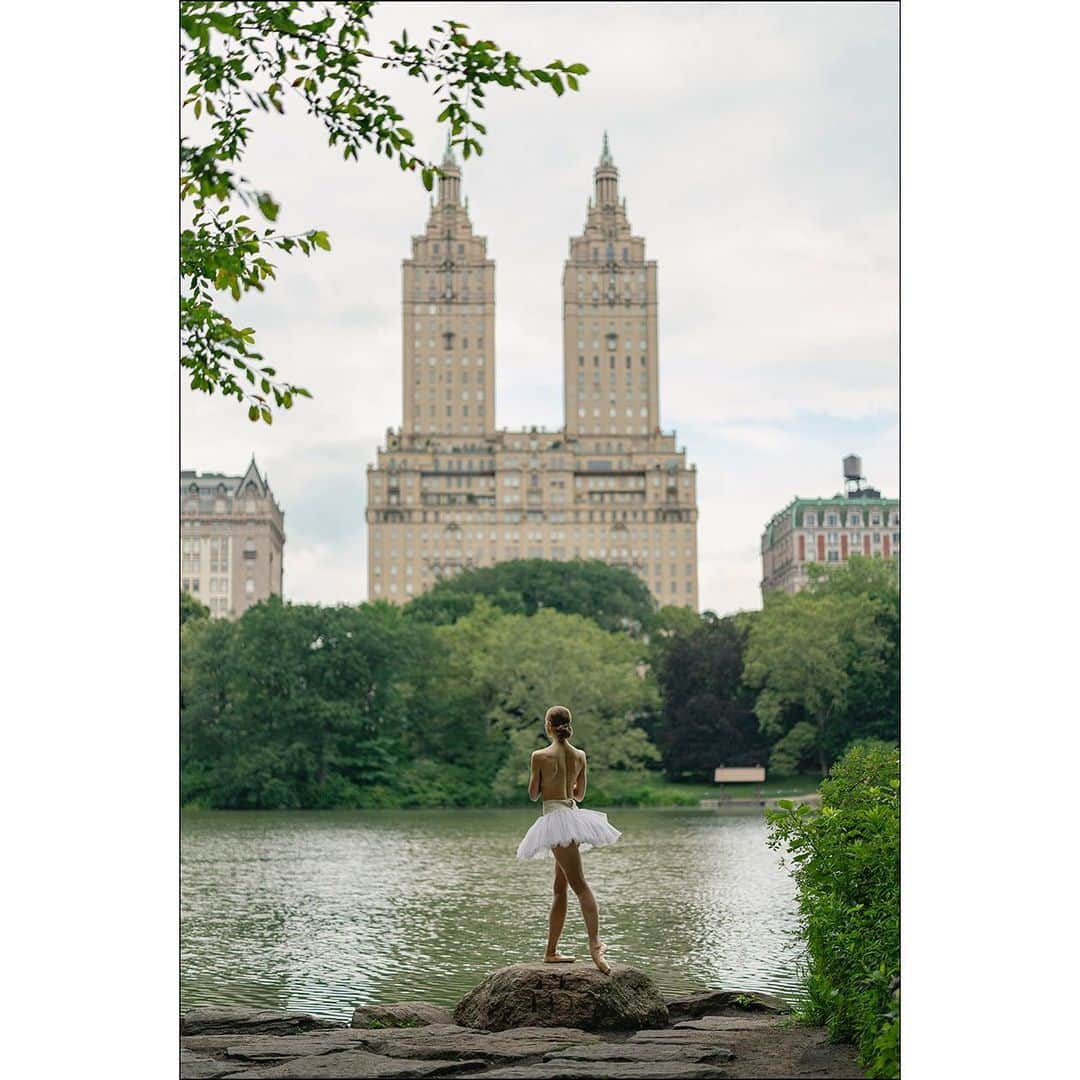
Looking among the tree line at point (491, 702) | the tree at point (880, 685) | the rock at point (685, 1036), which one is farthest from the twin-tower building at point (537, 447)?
the rock at point (685, 1036)

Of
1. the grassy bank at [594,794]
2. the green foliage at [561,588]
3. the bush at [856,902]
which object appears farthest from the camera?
the green foliage at [561,588]

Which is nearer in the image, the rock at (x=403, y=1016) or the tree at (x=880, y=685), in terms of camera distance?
the rock at (x=403, y=1016)

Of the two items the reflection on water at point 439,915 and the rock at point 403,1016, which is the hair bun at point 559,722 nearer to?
the rock at point 403,1016

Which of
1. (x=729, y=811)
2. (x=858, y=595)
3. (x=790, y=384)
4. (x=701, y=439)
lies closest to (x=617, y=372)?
(x=701, y=439)

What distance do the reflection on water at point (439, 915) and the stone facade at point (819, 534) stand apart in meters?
35.0

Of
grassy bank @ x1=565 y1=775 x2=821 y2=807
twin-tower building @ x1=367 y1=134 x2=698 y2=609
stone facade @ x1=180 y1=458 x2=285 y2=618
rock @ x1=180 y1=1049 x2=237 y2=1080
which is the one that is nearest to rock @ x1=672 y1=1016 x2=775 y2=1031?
rock @ x1=180 y1=1049 x2=237 y2=1080

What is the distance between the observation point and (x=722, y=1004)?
8.31m

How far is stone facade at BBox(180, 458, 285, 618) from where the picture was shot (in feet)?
224

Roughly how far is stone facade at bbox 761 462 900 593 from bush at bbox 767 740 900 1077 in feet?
177

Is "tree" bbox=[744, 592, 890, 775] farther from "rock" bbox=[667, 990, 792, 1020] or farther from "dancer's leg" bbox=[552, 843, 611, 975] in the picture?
"dancer's leg" bbox=[552, 843, 611, 975]

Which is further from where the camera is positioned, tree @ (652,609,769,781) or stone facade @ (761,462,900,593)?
stone facade @ (761,462,900,593)

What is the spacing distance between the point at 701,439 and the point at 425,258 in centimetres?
2039

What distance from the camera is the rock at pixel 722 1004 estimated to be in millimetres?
8227

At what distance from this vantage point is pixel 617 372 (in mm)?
94312
